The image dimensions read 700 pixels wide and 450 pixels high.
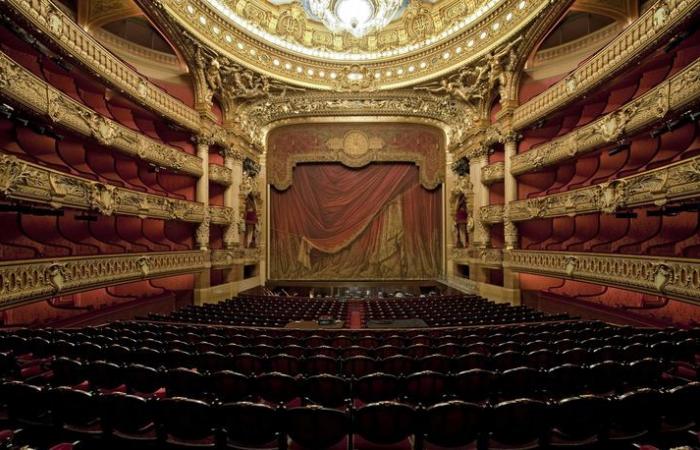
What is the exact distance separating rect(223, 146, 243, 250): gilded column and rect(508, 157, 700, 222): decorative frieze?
916 centimetres

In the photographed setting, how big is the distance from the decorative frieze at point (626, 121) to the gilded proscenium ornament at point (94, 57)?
9990mm

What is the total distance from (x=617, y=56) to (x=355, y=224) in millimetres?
9640

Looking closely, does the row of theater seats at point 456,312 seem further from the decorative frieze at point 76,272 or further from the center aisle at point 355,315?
the decorative frieze at point 76,272

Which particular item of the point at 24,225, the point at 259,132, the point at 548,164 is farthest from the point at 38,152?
the point at 548,164

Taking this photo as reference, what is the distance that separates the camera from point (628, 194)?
6.12 metres

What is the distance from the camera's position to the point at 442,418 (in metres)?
1.91

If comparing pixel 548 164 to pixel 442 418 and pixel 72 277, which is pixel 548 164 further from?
pixel 72 277

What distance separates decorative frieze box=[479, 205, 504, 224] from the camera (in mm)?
10453

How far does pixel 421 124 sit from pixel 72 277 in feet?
40.8

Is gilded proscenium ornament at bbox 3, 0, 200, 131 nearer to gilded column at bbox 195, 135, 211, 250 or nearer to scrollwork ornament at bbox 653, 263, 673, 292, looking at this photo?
gilded column at bbox 195, 135, 211, 250

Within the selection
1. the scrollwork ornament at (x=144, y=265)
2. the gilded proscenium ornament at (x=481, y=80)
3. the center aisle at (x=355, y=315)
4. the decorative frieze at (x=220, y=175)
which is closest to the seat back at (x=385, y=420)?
the center aisle at (x=355, y=315)

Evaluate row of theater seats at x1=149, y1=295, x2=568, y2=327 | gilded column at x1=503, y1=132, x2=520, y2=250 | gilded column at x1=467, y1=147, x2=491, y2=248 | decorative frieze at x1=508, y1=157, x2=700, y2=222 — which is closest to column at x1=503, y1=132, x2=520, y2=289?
gilded column at x1=503, y1=132, x2=520, y2=250

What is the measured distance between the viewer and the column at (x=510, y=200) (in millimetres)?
9836

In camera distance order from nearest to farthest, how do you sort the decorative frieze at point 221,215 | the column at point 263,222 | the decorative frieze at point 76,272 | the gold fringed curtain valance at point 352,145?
the decorative frieze at point 76,272 < the decorative frieze at point 221,215 < the column at point 263,222 < the gold fringed curtain valance at point 352,145
